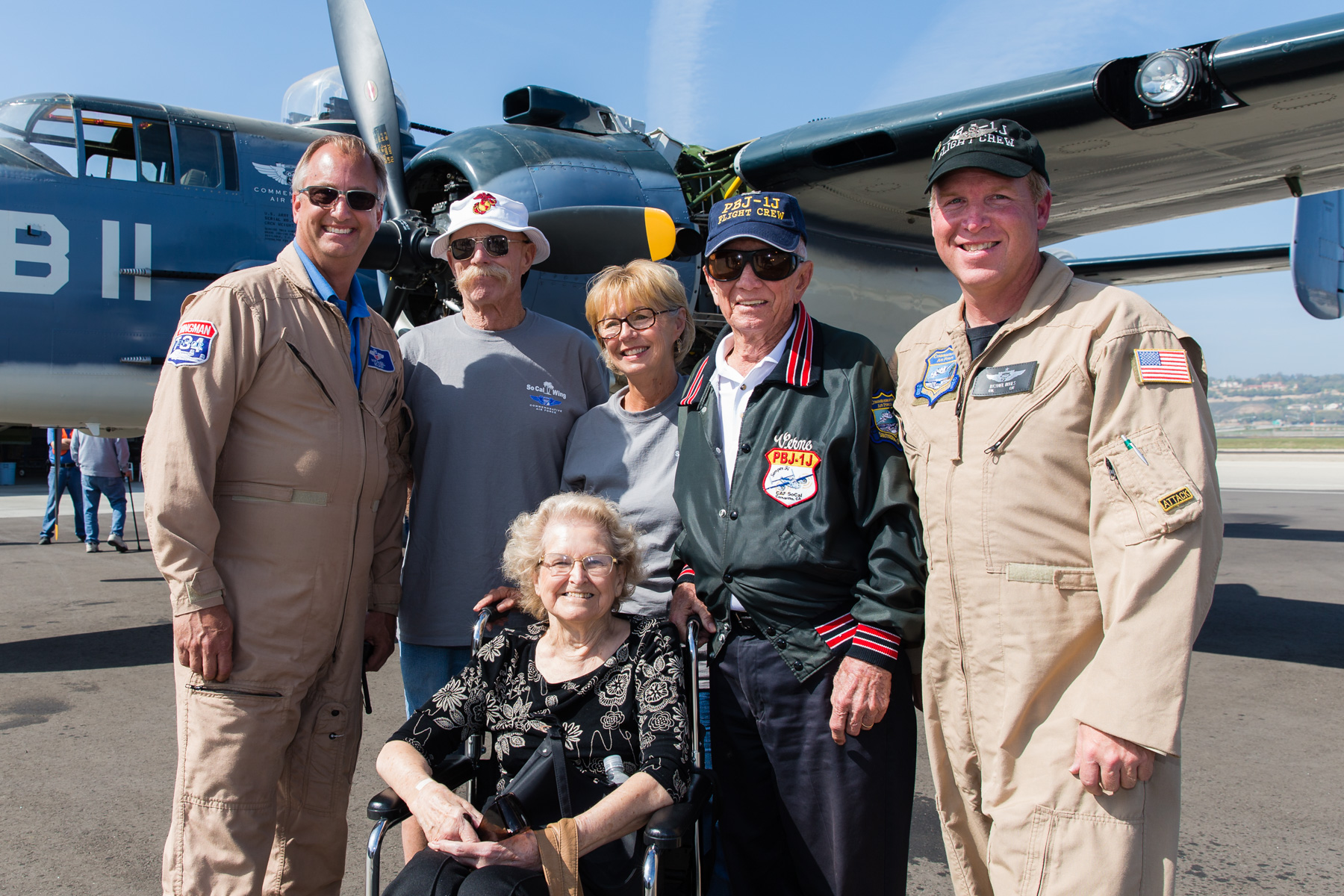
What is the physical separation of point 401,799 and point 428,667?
69 cm

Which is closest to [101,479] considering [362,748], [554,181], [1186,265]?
[554,181]

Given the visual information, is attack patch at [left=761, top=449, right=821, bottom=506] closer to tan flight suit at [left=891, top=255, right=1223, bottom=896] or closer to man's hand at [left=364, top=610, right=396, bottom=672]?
tan flight suit at [left=891, top=255, right=1223, bottom=896]

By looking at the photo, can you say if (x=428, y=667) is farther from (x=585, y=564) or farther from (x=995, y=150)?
(x=995, y=150)

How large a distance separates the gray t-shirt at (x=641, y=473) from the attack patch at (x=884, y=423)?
0.60 m

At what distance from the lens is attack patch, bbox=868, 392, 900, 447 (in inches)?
83.8

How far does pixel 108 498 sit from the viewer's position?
420 inches

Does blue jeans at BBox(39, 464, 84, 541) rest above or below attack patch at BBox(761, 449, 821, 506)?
below

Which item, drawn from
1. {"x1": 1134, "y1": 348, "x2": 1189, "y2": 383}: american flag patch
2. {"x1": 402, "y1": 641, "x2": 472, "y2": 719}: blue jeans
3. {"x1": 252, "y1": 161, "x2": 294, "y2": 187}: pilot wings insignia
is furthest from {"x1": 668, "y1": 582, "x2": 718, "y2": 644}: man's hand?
{"x1": 252, "y1": 161, "x2": 294, "y2": 187}: pilot wings insignia

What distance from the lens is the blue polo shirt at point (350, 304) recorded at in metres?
2.43

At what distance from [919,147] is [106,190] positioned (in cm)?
491

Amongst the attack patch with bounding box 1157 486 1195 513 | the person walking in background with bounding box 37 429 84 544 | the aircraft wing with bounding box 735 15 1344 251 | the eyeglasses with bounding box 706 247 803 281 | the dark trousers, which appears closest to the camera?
the attack patch with bounding box 1157 486 1195 513

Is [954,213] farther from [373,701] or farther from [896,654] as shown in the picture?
[373,701]

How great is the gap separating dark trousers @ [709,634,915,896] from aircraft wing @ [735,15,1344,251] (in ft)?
12.2

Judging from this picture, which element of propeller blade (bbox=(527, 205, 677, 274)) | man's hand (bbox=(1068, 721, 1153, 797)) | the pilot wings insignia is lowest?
man's hand (bbox=(1068, 721, 1153, 797))
